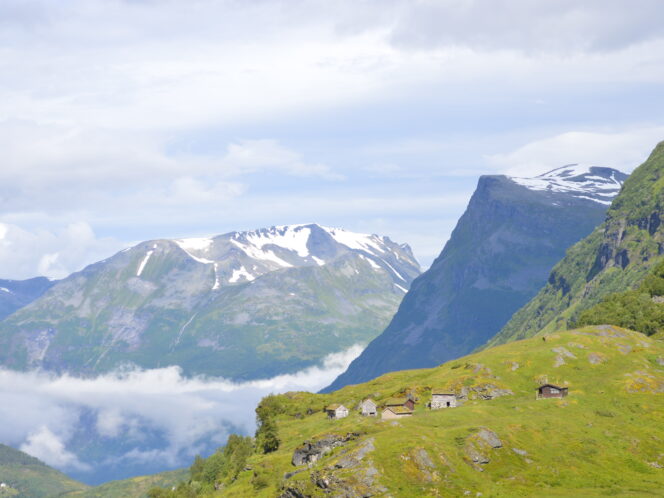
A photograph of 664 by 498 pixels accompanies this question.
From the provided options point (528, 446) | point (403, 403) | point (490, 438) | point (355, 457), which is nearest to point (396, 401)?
point (403, 403)

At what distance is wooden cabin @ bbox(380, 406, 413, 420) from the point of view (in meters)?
178

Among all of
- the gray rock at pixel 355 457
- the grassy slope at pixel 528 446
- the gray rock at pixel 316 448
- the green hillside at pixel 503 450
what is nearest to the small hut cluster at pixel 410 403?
the green hillside at pixel 503 450

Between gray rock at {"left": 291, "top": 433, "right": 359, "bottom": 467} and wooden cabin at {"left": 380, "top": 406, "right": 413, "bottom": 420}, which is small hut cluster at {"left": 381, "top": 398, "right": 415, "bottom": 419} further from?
gray rock at {"left": 291, "top": 433, "right": 359, "bottom": 467}

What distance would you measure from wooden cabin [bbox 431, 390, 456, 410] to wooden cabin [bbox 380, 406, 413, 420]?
7.61m

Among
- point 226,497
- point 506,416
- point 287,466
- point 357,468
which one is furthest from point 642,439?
point 226,497

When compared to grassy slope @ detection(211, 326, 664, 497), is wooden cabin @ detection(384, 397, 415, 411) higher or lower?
higher

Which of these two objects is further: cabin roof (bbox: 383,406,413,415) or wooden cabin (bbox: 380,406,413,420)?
cabin roof (bbox: 383,406,413,415)

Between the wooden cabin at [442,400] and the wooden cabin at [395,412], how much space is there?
7.61m

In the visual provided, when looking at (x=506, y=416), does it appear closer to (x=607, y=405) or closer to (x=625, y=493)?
(x=607, y=405)

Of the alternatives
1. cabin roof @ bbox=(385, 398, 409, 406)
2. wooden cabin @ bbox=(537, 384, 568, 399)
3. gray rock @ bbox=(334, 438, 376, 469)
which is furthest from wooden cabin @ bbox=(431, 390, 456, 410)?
gray rock @ bbox=(334, 438, 376, 469)

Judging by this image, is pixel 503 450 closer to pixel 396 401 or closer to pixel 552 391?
pixel 552 391

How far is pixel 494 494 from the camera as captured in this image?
427 feet

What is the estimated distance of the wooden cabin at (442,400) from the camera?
185625 mm

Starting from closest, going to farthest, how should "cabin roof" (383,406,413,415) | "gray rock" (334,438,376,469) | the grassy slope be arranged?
the grassy slope < "gray rock" (334,438,376,469) < "cabin roof" (383,406,413,415)
